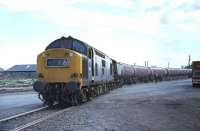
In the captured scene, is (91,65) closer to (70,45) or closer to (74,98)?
(70,45)

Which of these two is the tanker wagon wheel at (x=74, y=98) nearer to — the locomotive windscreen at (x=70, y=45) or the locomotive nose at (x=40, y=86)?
the locomotive nose at (x=40, y=86)

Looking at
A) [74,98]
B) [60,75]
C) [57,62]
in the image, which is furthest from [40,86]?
[74,98]

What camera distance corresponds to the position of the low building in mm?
102500

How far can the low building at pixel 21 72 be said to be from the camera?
102500mm

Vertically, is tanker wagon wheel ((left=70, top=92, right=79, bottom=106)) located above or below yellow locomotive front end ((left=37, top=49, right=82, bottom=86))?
below

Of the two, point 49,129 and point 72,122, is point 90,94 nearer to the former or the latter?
point 72,122

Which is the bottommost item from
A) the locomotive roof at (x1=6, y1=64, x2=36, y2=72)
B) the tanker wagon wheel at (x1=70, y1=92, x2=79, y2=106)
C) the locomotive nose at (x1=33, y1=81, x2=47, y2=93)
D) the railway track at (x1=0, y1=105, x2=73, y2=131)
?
the railway track at (x1=0, y1=105, x2=73, y2=131)

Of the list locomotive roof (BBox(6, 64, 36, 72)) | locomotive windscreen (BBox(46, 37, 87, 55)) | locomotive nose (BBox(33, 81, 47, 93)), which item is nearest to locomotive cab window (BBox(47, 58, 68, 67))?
locomotive nose (BBox(33, 81, 47, 93))

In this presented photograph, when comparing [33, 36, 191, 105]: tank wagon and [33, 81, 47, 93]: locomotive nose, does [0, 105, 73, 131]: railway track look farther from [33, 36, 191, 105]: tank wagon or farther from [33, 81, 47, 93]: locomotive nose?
[33, 36, 191, 105]: tank wagon

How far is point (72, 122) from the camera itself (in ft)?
45.8

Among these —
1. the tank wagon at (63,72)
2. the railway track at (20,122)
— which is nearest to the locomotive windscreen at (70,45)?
the tank wagon at (63,72)

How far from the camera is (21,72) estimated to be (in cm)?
10844

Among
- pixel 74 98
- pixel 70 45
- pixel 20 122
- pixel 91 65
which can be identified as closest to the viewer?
pixel 20 122

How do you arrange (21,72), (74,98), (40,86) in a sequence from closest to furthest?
(40,86) → (74,98) → (21,72)
